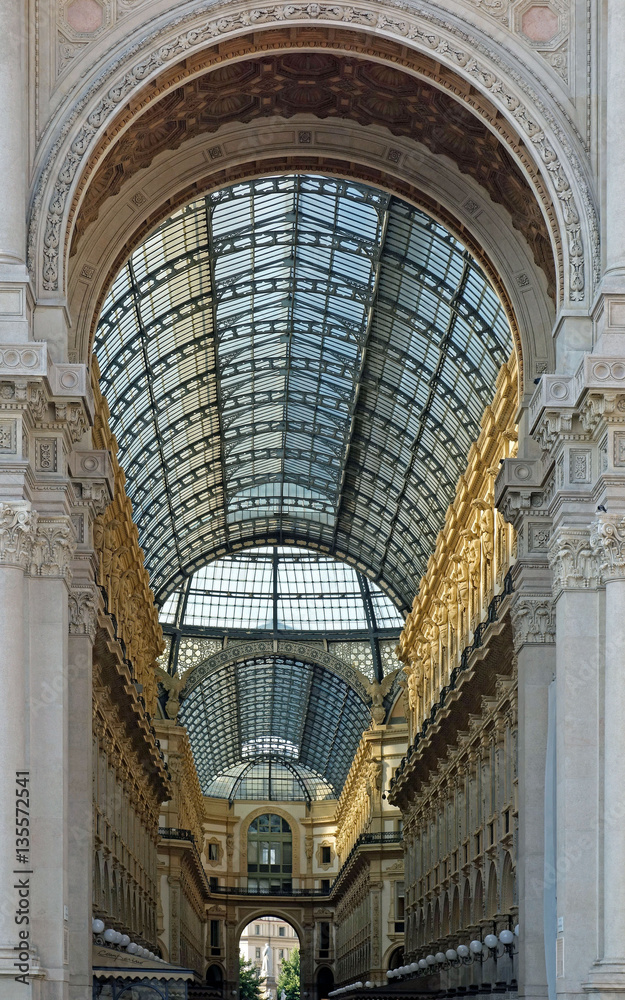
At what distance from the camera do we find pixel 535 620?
32.9 meters

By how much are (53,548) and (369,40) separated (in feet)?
39.3

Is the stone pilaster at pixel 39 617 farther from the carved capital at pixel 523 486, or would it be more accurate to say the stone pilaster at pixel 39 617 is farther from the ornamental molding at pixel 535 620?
the ornamental molding at pixel 535 620

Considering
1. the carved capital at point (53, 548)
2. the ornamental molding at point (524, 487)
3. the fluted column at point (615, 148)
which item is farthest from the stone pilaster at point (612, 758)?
the carved capital at point (53, 548)

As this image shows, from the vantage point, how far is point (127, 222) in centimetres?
3422

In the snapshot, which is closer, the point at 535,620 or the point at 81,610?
the point at 535,620

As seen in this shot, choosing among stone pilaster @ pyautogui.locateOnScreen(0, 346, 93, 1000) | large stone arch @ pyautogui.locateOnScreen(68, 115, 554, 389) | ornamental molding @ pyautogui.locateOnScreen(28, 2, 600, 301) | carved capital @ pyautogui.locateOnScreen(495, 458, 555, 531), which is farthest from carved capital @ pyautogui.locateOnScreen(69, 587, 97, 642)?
carved capital @ pyautogui.locateOnScreen(495, 458, 555, 531)

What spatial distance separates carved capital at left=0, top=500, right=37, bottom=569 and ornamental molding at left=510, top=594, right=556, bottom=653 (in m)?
12.4

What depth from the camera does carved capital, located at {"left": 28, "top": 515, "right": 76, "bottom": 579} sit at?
27344mm

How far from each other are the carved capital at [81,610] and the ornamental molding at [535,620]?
953cm

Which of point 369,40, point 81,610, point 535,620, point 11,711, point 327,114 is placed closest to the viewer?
point 11,711

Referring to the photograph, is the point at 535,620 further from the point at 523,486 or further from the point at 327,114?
the point at 327,114

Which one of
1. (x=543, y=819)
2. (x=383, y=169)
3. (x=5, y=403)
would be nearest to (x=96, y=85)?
(x=5, y=403)

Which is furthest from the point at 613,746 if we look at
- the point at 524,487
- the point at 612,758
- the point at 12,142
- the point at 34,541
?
the point at 12,142

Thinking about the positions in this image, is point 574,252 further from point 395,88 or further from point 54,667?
point 54,667
